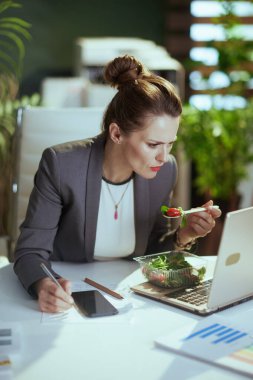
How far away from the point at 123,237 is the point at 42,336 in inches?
30.1

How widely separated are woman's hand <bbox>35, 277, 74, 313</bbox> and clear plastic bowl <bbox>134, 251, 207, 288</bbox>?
0.25m

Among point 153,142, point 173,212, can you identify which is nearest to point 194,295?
point 173,212

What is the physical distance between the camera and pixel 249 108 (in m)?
4.56

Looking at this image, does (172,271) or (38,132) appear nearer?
(172,271)

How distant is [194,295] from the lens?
166cm

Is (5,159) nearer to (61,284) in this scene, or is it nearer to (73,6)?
(61,284)

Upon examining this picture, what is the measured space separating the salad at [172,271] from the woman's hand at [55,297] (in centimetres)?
26

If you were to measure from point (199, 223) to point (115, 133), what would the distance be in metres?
0.39

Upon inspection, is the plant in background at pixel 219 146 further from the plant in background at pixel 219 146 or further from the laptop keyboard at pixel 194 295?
the laptop keyboard at pixel 194 295

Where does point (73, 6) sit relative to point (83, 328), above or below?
above

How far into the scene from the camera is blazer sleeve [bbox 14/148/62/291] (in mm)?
1817

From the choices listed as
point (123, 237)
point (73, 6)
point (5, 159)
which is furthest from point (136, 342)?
point (73, 6)

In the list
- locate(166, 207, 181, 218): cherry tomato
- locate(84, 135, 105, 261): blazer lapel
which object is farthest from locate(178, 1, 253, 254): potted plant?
locate(166, 207, 181, 218): cherry tomato

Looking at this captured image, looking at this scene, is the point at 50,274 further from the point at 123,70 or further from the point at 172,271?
the point at 123,70
